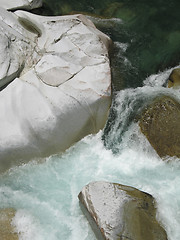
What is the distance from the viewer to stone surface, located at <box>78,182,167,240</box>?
418 cm

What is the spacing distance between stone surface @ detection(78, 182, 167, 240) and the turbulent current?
9.1 inches

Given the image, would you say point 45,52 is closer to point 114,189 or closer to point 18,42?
point 18,42

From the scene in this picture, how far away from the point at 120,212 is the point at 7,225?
169cm

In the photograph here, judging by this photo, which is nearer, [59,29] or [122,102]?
[122,102]

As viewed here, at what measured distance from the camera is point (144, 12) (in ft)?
28.4

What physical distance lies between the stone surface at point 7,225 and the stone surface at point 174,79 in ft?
12.7

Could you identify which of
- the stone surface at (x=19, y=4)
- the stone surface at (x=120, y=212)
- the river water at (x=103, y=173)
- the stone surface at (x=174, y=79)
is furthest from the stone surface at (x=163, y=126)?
the stone surface at (x=19, y=4)

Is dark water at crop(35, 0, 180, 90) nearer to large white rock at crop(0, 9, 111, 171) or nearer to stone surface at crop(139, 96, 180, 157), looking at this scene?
large white rock at crop(0, 9, 111, 171)

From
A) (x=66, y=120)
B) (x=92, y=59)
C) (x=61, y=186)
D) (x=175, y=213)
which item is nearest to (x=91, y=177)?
(x=61, y=186)

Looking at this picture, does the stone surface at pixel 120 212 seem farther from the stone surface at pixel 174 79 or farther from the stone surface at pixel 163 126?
the stone surface at pixel 174 79

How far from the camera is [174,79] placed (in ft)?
21.3

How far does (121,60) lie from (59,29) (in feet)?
4.97

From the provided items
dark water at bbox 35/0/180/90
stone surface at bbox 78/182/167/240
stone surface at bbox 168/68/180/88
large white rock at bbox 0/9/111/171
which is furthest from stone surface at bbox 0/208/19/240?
stone surface at bbox 168/68/180/88

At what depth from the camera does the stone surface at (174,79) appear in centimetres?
640
